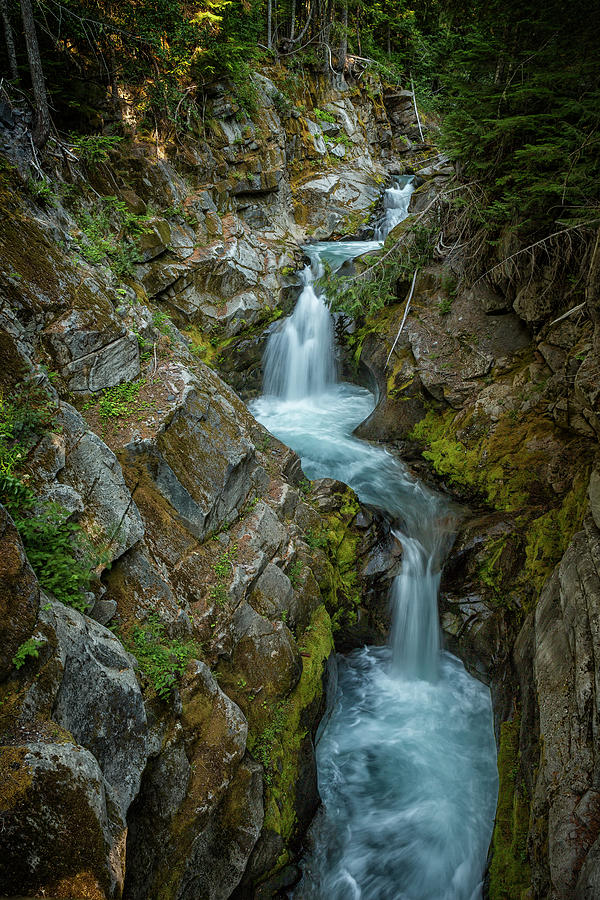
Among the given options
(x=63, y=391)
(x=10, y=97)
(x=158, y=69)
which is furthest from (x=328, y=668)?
(x=158, y=69)

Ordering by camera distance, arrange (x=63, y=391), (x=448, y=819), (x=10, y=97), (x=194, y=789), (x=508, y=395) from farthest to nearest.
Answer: (x=508, y=395), (x=10, y=97), (x=448, y=819), (x=63, y=391), (x=194, y=789)

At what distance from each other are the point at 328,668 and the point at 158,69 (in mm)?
13030

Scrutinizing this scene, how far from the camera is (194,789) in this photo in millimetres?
3945

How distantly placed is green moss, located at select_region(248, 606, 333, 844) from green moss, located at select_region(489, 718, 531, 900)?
2228 mm

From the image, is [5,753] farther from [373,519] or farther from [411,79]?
[411,79]

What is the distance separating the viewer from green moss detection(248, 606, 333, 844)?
4.73 metres

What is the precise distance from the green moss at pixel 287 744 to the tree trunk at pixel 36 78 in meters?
8.12

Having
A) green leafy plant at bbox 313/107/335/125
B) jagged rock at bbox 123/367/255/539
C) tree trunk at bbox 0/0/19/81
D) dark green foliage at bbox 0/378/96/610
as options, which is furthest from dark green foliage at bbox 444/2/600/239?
green leafy plant at bbox 313/107/335/125

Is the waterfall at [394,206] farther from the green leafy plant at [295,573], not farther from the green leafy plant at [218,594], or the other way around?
the green leafy plant at [218,594]

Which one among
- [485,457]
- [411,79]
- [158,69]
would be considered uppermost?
[411,79]

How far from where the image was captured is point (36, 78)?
19.8ft

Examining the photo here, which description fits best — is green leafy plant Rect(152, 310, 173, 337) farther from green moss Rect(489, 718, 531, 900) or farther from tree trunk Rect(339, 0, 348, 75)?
tree trunk Rect(339, 0, 348, 75)

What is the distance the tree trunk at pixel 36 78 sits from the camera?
5820 mm

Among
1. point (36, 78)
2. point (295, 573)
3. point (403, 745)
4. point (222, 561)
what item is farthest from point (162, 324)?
point (403, 745)
